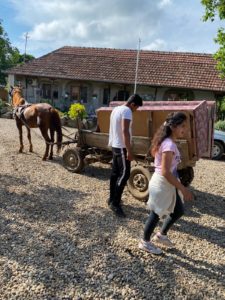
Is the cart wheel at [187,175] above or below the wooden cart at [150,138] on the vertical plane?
below

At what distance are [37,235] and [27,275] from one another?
3.29 ft

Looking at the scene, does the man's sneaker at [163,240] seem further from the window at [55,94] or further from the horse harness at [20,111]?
the window at [55,94]

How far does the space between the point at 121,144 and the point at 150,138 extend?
128cm

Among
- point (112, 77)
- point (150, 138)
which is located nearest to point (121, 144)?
point (150, 138)

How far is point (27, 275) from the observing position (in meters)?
3.58

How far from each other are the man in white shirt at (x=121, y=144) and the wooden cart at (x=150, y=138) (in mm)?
846

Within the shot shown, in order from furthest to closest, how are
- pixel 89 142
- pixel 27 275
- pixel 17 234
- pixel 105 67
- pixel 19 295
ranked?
pixel 105 67 < pixel 89 142 < pixel 17 234 < pixel 27 275 < pixel 19 295

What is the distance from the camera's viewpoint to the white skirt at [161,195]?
3.86 metres

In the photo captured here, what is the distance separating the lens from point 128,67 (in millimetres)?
23844

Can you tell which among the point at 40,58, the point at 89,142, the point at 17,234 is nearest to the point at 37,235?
the point at 17,234

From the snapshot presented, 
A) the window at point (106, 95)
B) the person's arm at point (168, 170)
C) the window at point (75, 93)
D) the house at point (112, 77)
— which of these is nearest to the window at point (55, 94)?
the house at point (112, 77)

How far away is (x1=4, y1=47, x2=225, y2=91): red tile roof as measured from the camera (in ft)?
71.2

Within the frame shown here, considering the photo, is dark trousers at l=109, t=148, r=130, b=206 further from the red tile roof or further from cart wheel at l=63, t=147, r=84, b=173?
the red tile roof

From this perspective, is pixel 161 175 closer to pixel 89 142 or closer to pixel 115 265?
pixel 115 265
